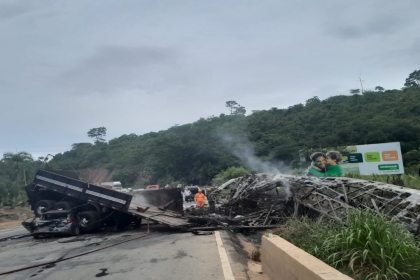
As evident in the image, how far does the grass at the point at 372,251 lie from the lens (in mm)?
4324

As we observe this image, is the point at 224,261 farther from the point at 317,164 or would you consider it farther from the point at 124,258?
the point at 317,164

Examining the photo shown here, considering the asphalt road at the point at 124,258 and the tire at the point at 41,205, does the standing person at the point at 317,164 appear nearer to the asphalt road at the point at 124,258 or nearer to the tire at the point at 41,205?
the asphalt road at the point at 124,258

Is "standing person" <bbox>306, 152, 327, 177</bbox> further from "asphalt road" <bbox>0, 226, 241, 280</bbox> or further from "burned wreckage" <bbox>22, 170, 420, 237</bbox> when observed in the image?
"asphalt road" <bbox>0, 226, 241, 280</bbox>

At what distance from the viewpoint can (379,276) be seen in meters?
4.27

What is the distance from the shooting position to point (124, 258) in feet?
28.4

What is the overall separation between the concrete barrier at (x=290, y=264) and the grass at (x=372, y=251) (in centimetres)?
51

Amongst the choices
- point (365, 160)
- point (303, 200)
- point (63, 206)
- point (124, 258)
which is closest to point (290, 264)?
point (124, 258)

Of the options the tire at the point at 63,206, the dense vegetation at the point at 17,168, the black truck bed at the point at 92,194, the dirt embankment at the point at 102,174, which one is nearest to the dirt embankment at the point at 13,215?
the dense vegetation at the point at 17,168

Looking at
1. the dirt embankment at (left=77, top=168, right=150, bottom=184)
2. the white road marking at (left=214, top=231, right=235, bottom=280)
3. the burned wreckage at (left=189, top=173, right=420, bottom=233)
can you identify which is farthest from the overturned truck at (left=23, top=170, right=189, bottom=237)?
the dirt embankment at (left=77, top=168, right=150, bottom=184)

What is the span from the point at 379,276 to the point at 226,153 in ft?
142

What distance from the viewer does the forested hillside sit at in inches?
1438

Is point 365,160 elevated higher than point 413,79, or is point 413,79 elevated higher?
point 413,79

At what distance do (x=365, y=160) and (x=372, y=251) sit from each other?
24.9m

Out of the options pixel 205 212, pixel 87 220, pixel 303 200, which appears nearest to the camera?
pixel 303 200
